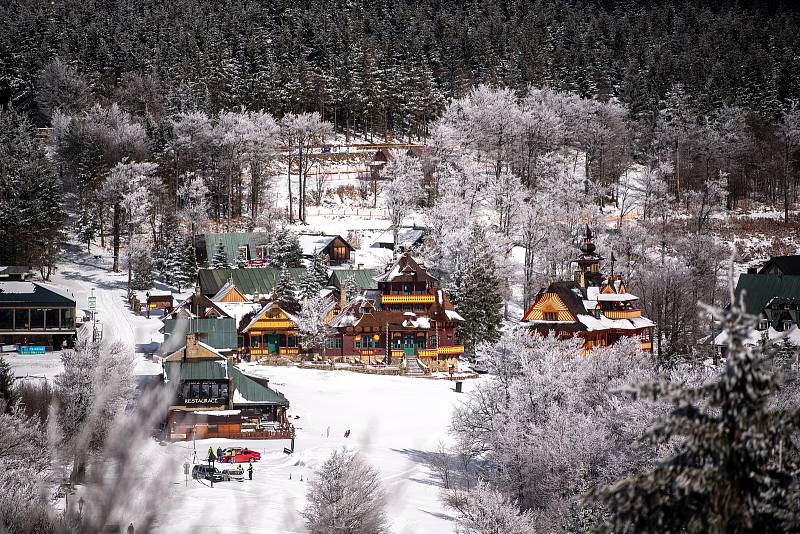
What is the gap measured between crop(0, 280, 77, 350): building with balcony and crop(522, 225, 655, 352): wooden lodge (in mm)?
28192

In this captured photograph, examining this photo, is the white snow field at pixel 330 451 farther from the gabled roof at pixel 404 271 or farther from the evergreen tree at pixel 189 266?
the evergreen tree at pixel 189 266

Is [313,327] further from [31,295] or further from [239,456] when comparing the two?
[239,456]

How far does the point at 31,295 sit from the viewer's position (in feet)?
213

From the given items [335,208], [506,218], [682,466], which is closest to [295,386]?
[506,218]

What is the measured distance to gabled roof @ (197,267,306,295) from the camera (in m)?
74.1

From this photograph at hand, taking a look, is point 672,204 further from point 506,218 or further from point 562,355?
point 562,355

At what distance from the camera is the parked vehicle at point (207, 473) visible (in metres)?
40.9

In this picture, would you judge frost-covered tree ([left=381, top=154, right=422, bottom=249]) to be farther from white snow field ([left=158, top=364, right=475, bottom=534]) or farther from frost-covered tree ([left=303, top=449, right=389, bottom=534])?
frost-covered tree ([left=303, top=449, right=389, bottom=534])

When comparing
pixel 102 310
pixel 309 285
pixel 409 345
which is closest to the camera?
pixel 409 345

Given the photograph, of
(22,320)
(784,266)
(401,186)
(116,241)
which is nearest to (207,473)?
(22,320)

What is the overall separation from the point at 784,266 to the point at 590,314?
15.4 meters

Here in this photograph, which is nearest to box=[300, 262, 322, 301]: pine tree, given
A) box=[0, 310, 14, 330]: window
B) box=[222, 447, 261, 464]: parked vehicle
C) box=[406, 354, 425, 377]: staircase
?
box=[406, 354, 425, 377]: staircase

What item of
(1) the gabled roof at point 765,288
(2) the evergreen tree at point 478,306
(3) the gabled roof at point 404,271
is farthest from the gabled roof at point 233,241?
(1) the gabled roof at point 765,288

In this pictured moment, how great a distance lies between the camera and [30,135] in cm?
9619
